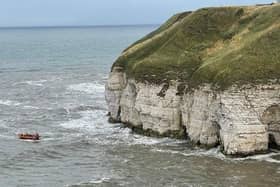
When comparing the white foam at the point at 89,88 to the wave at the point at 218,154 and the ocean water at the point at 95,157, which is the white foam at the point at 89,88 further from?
the wave at the point at 218,154

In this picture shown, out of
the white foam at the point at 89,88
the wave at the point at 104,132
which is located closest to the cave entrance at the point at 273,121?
the wave at the point at 104,132

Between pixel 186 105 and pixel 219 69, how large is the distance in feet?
15.3

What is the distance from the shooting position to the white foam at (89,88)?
295 feet

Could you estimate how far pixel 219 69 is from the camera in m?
51.4

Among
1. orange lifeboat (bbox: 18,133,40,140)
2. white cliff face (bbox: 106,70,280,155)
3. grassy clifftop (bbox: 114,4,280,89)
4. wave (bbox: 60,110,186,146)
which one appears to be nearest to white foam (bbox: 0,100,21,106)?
wave (bbox: 60,110,186,146)

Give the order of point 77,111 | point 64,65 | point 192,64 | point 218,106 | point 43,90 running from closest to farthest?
point 218,106 < point 192,64 < point 77,111 < point 43,90 < point 64,65

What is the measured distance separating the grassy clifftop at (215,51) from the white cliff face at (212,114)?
1100 millimetres

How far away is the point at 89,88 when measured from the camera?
305ft

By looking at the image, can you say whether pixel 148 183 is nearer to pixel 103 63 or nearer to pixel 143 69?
pixel 143 69

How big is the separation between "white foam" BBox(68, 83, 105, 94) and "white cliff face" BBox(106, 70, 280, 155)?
1153 inches

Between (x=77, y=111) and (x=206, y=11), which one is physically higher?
(x=206, y=11)

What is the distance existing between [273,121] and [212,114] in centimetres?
502

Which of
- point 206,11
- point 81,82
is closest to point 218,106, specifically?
point 206,11

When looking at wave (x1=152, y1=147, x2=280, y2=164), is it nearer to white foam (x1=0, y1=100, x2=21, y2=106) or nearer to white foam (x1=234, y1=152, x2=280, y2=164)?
white foam (x1=234, y1=152, x2=280, y2=164)
